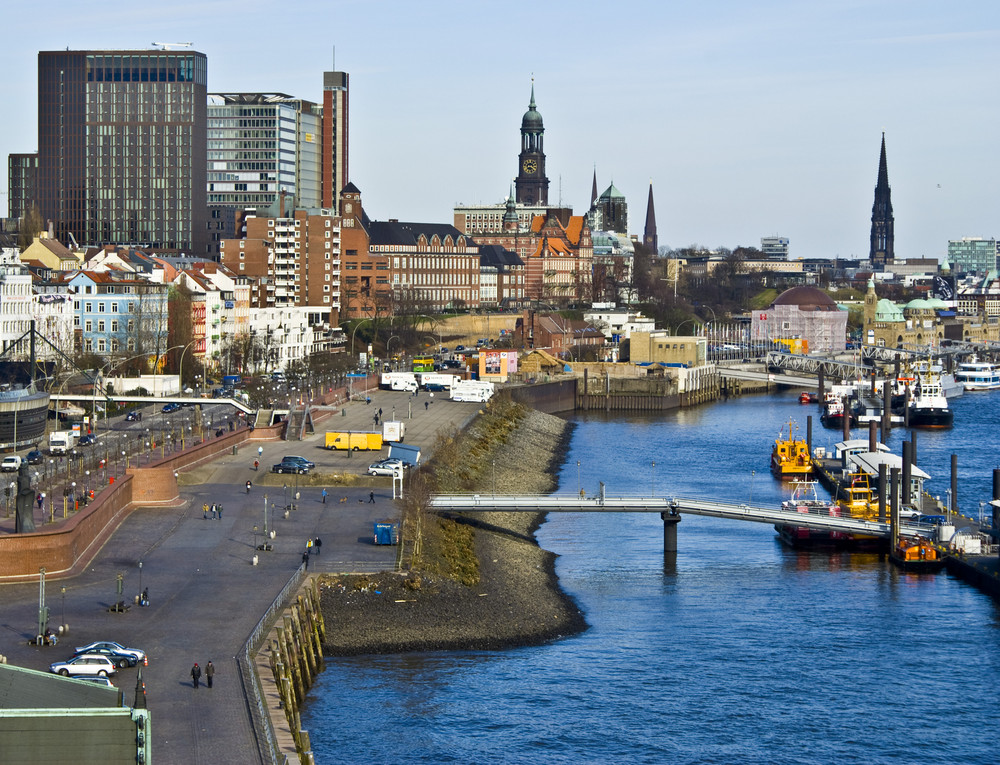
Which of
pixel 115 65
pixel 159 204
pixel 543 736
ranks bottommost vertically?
pixel 543 736

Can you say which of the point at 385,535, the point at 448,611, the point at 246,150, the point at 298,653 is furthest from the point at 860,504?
the point at 246,150

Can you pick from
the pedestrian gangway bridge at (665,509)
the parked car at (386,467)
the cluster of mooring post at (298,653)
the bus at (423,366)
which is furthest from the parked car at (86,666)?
the bus at (423,366)

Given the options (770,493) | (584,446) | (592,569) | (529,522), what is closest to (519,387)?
(584,446)

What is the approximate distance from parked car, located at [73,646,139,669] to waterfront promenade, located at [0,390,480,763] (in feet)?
0.84

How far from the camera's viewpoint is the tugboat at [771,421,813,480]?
8081cm

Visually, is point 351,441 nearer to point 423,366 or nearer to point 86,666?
point 86,666

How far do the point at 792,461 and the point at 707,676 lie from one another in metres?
41.0

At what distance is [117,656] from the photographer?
1382 inches

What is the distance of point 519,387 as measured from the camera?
391 feet

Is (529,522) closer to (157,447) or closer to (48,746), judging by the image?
(157,447)

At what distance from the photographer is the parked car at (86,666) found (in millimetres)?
34125

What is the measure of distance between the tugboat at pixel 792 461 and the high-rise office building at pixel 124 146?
4141 inches

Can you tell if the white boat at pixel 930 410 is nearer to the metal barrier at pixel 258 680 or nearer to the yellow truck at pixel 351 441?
the yellow truck at pixel 351 441

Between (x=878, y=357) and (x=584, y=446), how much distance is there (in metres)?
78.5
